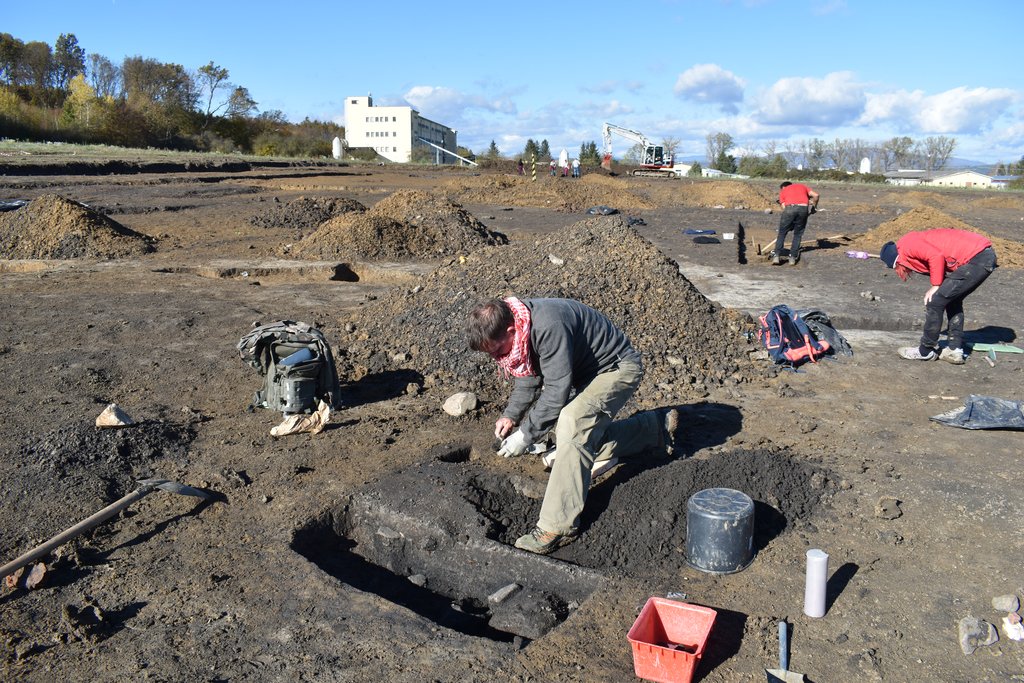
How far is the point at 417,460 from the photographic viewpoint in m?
5.53

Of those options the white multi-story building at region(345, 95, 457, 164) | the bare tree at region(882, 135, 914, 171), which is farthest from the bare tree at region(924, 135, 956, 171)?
the white multi-story building at region(345, 95, 457, 164)

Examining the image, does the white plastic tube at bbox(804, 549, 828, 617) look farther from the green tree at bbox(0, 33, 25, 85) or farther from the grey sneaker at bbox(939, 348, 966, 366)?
the green tree at bbox(0, 33, 25, 85)

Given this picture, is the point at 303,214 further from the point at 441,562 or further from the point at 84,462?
the point at 441,562

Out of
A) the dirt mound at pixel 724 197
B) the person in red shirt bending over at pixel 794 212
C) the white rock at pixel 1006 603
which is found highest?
the dirt mound at pixel 724 197

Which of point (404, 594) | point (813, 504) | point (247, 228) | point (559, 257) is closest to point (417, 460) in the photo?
point (404, 594)

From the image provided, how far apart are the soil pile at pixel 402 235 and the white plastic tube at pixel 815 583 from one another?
10.8m

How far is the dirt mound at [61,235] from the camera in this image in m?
13.2

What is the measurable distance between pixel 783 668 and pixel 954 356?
5.72 metres

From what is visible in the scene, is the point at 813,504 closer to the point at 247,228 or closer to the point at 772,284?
the point at 772,284

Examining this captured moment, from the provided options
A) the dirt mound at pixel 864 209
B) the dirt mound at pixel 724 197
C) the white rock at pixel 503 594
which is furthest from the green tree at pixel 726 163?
the white rock at pixel 503 594

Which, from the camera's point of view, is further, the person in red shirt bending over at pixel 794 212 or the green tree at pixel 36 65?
the green tree at pixel 36 65

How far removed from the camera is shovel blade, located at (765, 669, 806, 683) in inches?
128

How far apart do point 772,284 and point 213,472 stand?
367 inches

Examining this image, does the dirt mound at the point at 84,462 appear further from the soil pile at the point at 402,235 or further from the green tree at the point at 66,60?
the green tree at the point at 66,60
